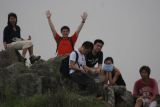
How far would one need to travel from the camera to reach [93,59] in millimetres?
20438

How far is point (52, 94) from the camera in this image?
62.1ft

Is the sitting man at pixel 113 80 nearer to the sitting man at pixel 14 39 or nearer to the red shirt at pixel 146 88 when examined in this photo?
the red shirt at pixel 146 88

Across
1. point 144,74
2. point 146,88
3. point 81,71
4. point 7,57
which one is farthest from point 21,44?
point 146,88

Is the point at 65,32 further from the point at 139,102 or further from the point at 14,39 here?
the point at 139,102

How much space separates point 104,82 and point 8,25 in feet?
14.3

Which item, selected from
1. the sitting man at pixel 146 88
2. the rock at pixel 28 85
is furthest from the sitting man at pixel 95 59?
the rock at pixel 28 85

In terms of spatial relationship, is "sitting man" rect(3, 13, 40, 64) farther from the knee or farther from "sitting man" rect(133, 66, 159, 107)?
the knee

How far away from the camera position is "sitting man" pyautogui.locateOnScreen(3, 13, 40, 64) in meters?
21.8

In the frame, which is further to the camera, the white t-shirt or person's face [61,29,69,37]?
person's face [61,29,69,37]

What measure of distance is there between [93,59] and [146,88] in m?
2.09

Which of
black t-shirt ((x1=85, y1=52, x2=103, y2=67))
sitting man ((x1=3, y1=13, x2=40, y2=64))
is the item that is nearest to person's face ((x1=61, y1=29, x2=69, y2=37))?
sitting man ((x1=3, y1=13, x2=40, y2=64))

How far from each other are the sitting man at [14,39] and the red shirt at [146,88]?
417 centimetres

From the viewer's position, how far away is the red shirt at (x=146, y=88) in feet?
65.8

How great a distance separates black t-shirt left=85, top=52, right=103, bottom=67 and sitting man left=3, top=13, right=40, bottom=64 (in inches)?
101
